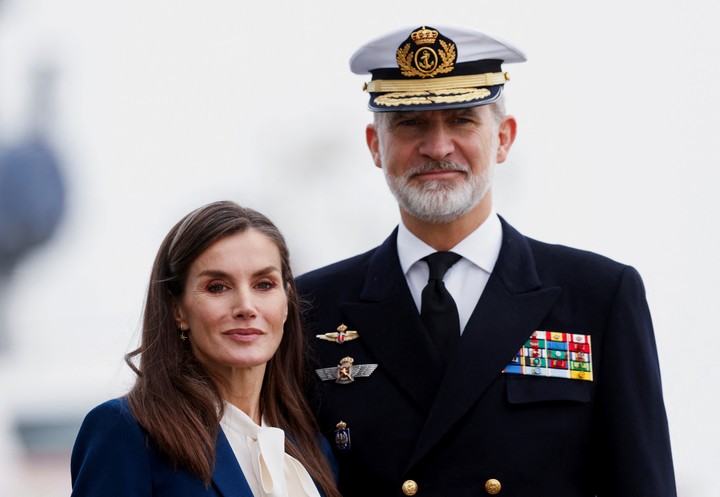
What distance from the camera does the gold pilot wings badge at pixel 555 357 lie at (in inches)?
133

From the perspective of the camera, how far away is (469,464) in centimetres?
333

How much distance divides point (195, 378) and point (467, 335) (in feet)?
2.16

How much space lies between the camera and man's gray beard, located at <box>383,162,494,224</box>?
3496 mm

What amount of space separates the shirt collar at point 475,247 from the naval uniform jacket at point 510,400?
0.03m

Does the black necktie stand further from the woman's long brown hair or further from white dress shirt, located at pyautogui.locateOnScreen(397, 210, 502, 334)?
the woman's long brown hair

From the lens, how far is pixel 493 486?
3289mm

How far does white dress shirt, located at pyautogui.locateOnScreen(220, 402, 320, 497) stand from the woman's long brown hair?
0.04 metres

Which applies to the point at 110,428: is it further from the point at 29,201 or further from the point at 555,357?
the point at 29,201

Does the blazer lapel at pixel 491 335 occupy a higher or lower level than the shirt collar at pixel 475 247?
lower

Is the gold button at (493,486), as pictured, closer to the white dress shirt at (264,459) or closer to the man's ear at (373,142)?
the white dress shirt at (264,459)

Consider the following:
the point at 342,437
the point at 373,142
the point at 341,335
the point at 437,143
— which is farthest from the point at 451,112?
the point at 342,437

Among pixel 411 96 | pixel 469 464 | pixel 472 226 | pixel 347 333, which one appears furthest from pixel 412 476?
pixel 411 96

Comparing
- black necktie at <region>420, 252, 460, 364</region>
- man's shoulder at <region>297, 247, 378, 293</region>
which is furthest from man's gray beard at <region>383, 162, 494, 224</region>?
man's shoulder at <region>297, 247, 378, 293</region>

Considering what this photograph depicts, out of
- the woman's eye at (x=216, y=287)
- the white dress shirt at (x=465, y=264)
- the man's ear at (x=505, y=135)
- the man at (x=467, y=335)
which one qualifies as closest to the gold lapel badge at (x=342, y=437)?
the man at (x=467, y=335)
